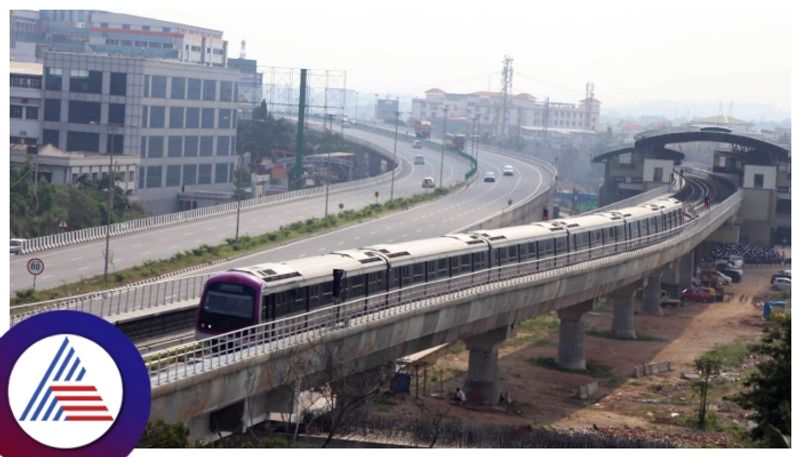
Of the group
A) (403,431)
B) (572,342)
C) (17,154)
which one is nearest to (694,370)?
(572,342)

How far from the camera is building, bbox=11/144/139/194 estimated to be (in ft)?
343

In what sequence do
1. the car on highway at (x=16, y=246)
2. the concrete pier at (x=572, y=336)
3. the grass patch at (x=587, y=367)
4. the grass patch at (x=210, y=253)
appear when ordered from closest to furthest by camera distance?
the grass patch at (x=210, y=253), the concrete pier at (x=572, y=336), the grass patch at (x=587, y=367), the car on highway at (x=16, y=246)

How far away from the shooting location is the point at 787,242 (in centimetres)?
13362

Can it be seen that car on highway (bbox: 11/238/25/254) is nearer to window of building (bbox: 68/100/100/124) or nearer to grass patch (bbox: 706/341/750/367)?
grass patch (bbox: 706/341/750/367)

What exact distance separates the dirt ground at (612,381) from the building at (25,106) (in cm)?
5420

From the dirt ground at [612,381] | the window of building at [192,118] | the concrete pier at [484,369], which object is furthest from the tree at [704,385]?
the window of building at [192,118]

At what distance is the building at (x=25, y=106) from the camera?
11750 cm

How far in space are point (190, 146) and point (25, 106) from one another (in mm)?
15343

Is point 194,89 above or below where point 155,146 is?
above

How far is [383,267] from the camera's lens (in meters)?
48.1

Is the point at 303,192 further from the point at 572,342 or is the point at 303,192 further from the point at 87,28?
the point at 87,28

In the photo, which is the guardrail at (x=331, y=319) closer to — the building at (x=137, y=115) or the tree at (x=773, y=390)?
the tree at (x=773, y=390)

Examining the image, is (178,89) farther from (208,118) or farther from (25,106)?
(25,106)

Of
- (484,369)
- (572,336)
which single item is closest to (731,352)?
(572,336)
